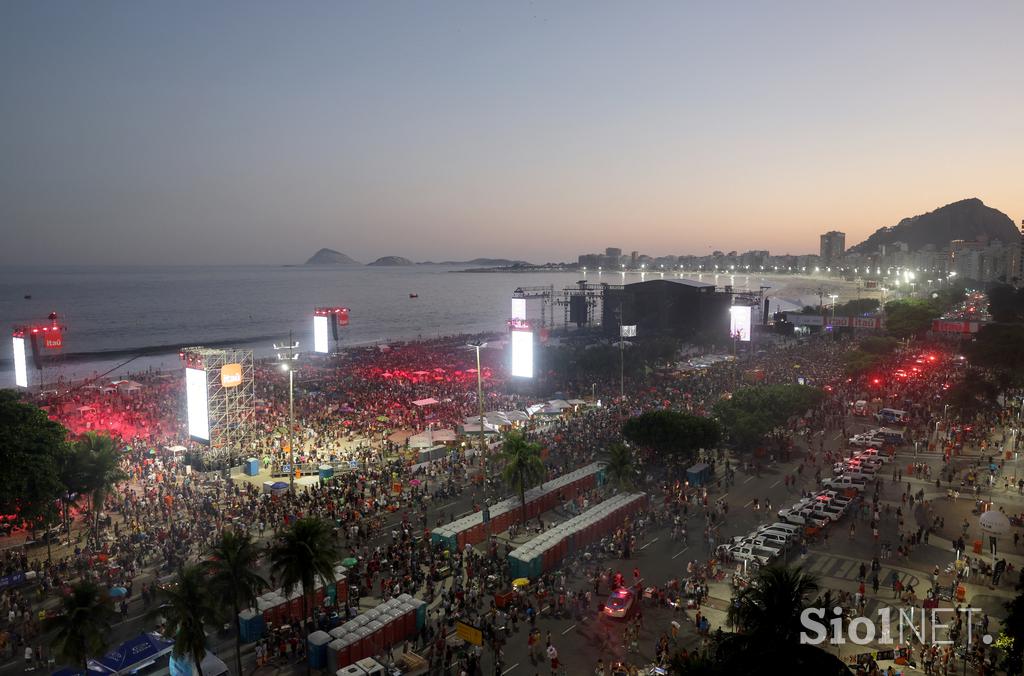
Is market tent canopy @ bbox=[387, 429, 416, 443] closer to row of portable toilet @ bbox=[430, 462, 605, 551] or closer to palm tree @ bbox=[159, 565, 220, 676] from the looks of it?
row of portable toilet @ bbox=[430, 462, 605, 551]

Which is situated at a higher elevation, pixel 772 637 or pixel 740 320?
pixel 740 320

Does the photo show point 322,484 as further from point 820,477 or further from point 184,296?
point 184,296

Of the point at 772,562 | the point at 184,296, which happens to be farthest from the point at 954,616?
the point at 184,296

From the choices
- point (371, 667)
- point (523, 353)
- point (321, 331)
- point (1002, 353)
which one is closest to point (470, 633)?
point (371, 667)

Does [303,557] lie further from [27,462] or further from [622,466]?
[622,466]

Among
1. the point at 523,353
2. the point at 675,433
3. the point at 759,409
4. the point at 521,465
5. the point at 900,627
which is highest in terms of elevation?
the point at 523,353

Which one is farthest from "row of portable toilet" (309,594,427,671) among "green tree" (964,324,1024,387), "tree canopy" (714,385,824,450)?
"green tree" (964,324,1024,387)
